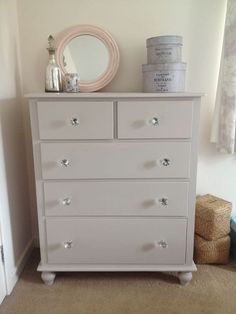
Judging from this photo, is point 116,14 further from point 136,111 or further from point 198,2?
point 136,111

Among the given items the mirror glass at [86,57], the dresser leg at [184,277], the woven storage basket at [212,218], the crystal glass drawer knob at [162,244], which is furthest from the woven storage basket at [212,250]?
the mirror glass at [86,57]

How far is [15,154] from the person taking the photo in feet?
5.71

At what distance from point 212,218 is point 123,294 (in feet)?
2.20

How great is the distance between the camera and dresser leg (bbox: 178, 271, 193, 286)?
1.64m

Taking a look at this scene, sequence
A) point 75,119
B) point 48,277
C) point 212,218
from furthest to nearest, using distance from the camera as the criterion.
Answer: point 212,218
point 48,277
point 75,119

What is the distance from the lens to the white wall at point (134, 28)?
172 centimetres

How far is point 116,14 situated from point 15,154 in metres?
1.02

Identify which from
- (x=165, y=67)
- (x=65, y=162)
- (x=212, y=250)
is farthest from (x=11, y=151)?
(x=212, y=250)

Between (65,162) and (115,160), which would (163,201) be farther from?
(65,162)

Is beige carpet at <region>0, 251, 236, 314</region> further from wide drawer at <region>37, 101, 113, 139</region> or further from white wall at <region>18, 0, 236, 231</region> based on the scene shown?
white wall at <region>18, 0, 236, 231</region>

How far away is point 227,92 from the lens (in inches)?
65.4

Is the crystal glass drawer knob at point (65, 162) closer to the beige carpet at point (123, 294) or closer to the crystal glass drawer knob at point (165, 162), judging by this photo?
the crystal glass drawer knob at point (165, 162)

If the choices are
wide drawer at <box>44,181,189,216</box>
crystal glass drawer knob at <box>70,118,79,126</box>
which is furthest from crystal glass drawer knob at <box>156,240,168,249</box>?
Answer: crystal glass drawer knob at <box>70,118,79,126</box>

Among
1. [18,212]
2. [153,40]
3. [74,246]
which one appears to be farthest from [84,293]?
[153,40]
